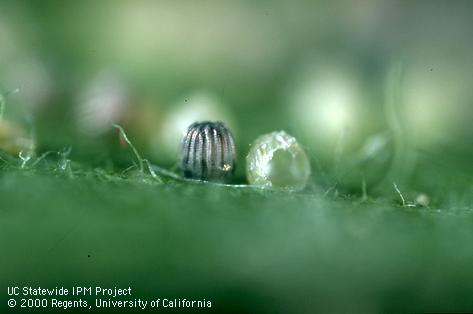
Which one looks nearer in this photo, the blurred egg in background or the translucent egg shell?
the translucent egg shell

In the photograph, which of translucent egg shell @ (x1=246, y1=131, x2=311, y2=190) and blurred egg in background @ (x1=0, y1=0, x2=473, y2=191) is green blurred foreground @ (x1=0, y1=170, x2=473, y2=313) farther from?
blurred egg in background @ (x1=0, y1=0, x2=473, y2=191)

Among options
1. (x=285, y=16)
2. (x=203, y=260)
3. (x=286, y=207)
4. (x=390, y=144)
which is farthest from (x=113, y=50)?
(x=203, y=260)

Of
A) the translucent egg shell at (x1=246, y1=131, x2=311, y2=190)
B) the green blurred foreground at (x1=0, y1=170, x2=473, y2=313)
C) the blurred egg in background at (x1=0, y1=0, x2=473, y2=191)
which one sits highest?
the blurred egg in background at (x1=0, y1=0, x2=473, y2=191)

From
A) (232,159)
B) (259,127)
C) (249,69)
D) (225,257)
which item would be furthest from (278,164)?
(249,69)

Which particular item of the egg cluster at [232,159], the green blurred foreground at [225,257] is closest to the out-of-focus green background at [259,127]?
the green blurred foreground at [225,257]

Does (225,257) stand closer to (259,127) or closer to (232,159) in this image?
(232,159)

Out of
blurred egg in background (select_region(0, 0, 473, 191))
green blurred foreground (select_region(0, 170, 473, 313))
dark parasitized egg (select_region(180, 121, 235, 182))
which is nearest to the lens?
green blurred foreground (select_region(0, 170, 473, 313))

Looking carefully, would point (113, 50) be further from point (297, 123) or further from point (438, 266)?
point (438, 266)

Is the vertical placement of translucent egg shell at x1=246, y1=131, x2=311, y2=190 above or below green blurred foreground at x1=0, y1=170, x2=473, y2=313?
above

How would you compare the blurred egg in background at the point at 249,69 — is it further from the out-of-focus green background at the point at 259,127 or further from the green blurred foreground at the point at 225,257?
the green blurred foreground at the point at 225,257

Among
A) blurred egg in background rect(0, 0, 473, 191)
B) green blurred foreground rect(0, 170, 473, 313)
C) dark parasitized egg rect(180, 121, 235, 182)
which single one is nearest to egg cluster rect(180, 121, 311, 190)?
dark parasitized egg rect(180, 121, 235, 182)
